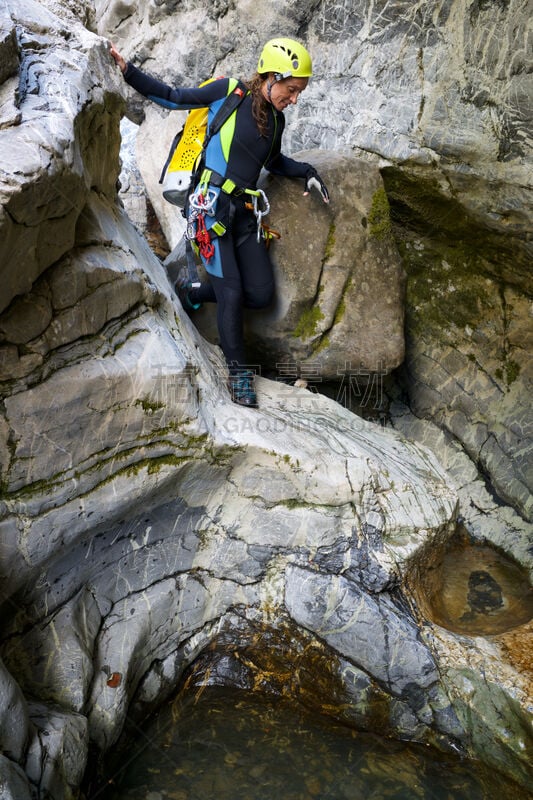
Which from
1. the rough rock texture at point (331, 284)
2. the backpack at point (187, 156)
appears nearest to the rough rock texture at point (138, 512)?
the backpack at point (187, 156)

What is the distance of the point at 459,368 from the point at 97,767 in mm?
3789

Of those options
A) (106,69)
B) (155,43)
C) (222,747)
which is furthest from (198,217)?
(155,43)

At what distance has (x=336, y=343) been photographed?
15.7 ft

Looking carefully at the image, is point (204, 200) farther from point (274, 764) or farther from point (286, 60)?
point (274, 764)

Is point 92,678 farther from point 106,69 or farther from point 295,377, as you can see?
point 106,69

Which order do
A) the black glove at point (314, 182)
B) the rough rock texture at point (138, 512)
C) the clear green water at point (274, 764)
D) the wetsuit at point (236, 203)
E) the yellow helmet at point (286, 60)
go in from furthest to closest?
the black glove at point (314, 182), the wetsuit at point (236, 203), the yellow helmet at point (286, 60), the clear green water at point (274, 764), the rough rock texture at point (138, 512)

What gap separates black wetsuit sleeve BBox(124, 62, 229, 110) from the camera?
375 centimetres

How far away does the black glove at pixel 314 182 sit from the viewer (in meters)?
4.55

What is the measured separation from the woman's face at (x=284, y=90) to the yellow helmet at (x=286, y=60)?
42 millimetres

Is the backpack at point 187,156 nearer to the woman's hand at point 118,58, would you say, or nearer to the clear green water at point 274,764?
the woman's hand at point 118,58

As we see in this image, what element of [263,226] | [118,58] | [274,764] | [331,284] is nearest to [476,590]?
[274,764]

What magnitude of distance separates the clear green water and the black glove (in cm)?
316

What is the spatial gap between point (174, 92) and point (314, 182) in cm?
111

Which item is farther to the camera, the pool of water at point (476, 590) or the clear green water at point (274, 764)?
the pool of water at point (476, 590)
